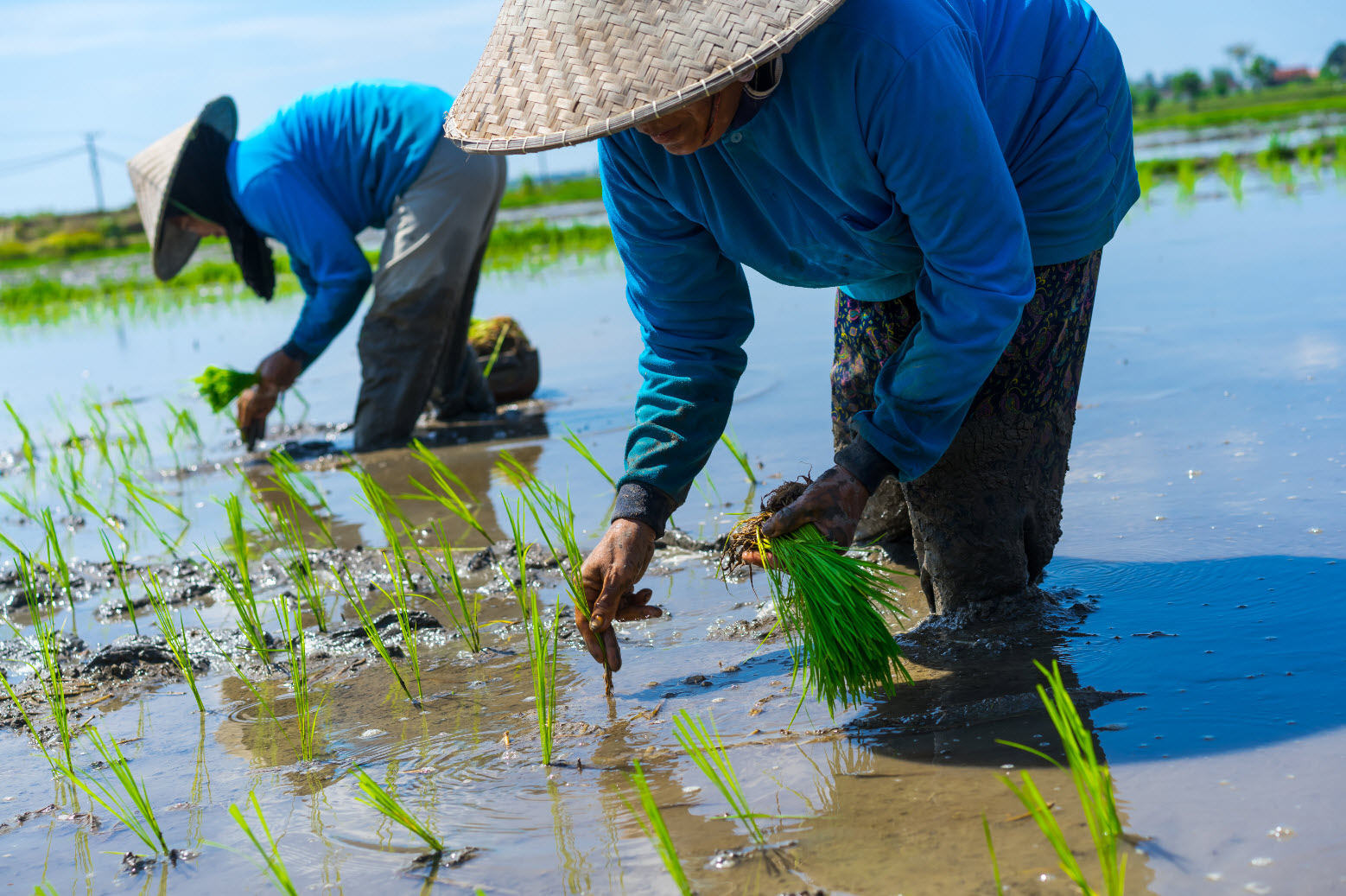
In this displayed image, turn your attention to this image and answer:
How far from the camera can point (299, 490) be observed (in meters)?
4.49

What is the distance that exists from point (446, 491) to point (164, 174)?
1.69 meters

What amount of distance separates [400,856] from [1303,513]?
205 cm

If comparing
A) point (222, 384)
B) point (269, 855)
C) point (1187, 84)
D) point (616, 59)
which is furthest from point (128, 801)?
point (1187, 84)

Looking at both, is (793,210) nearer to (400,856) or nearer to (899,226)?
(899,226)

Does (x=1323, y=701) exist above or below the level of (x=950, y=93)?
below

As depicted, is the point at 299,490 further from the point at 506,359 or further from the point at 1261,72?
the point at 1261,72

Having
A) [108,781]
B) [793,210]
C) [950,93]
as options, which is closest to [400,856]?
[108,781]

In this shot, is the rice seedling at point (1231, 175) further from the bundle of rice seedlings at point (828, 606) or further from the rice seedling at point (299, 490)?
the bundle of rice seedlings at point (828, 606)

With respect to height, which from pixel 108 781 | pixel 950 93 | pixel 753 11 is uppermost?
pixel 753 11

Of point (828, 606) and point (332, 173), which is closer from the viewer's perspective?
point (828, 606)

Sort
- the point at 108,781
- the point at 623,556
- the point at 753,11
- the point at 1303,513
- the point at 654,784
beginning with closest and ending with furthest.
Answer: the point at 753,11 → the point at 654,784 → the point at 623,556 → the point at 108,781 → the point at 1303,513

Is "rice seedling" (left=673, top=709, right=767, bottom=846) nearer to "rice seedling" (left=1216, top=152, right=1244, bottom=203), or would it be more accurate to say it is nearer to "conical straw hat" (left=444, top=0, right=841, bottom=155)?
"conical straw hat" (left=444, top=0, right=841, bottom=155)

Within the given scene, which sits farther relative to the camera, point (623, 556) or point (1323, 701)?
point (623, 556)

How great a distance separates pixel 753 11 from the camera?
1.58 meters
